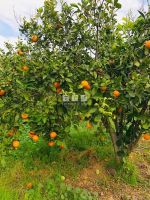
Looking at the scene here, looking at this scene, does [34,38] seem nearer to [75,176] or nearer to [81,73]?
[81,73]

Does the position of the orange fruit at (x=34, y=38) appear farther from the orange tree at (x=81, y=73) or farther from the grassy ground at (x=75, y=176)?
the grassy ground at (x=75, y=176)

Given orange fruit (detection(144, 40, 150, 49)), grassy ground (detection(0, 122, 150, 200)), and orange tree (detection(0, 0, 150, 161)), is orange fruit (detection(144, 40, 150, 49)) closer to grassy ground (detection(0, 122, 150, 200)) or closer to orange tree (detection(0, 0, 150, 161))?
orange tree (detection(0, 0, 150, 161))

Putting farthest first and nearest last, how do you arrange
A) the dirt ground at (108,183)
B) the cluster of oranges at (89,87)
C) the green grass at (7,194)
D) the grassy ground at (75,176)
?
1. the dirt ground at (108,183)
2. the grassy ground at (75,176)
3. the green grass at (7,194)
4. the cluster of oranges at (89,87)

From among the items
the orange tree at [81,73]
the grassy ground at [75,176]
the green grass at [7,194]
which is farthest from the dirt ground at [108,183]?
the green grass at [7,194]

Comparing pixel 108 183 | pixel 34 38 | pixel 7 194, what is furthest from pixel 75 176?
pixel 34 38

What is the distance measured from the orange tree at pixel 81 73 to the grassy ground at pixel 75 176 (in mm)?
333

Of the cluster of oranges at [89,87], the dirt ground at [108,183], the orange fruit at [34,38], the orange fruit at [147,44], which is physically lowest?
the dirt ground at [108,183]

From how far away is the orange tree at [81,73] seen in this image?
11.9 ft

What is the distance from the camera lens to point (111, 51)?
402 cm

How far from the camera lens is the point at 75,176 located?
438 centimetres

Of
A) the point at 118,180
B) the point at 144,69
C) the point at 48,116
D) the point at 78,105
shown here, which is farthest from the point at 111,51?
the point at 118,180

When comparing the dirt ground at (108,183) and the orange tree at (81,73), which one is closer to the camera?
the orange tree at (81,73)

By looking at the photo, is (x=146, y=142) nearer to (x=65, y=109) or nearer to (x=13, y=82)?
(x=65, y=109)

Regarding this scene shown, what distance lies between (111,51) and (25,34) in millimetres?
1299
